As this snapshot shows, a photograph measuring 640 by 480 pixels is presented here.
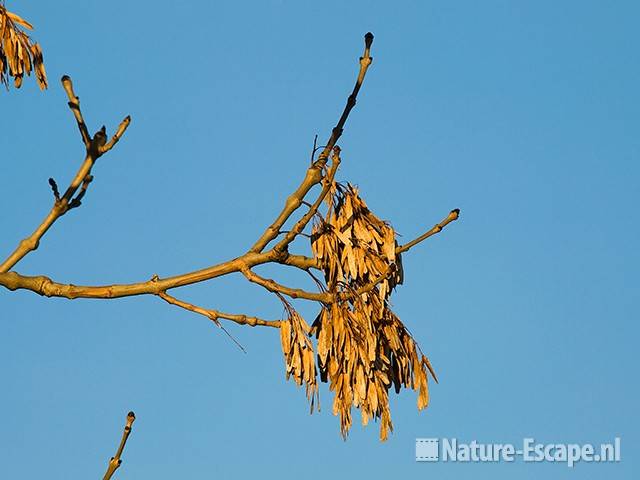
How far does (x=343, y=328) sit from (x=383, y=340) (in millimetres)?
429

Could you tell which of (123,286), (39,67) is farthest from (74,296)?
(39,67)

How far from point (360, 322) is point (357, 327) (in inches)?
1.3

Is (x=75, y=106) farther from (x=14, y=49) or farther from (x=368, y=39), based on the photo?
(x=14, y=49)

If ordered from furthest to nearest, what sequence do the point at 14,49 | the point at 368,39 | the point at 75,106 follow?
the point at 14,49
the point at 368,39
the point at 75,106

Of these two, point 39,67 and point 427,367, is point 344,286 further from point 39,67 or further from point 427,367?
point 39,67

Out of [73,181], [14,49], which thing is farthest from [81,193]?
[14,49]

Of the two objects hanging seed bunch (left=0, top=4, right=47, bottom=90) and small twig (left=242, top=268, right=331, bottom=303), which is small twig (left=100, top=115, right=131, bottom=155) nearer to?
small twig (left=242, top=268, right=331, bottom=303)

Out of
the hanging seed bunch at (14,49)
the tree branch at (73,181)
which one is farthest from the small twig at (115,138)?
the hanging seed bunch at (14,49)

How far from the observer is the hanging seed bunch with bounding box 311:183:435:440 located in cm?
674

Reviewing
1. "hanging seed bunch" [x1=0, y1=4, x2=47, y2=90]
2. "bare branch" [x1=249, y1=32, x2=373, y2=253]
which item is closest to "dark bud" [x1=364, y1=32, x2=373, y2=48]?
"bare branch" [x1=249, y1=32, x2=373, y2=253]

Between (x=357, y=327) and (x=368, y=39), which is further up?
(x=368, y=39)

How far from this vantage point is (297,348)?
6.64 m

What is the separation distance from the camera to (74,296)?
632cm

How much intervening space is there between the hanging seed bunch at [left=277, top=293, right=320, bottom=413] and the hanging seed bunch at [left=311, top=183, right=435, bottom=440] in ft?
0.31
